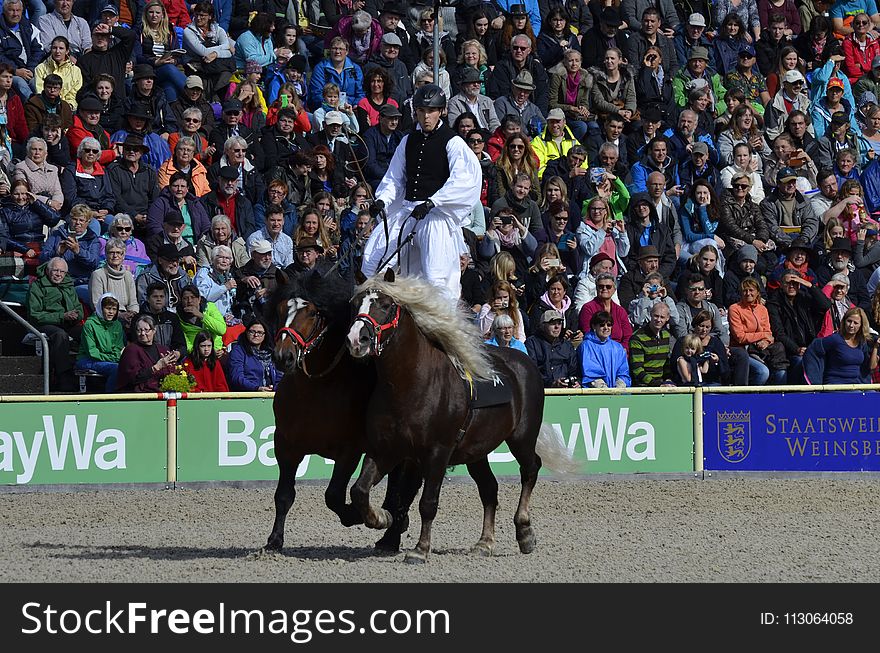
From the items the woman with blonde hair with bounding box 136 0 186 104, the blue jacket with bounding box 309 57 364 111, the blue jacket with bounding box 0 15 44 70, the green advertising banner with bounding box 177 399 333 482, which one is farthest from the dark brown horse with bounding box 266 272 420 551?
the blue jacket with bounding box 309 57 364 111

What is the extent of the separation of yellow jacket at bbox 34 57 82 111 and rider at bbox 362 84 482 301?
6.92 m

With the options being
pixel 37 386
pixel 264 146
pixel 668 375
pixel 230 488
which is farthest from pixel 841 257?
pixel 37 386

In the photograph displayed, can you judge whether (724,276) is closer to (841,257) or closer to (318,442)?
(841,257)

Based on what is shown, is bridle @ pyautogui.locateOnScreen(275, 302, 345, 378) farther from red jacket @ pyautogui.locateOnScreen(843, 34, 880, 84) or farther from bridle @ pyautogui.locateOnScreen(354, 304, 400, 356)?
red jacket @ pyautogui.locateOnScreen(843, 34, 880, 84)

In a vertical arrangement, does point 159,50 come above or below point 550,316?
above

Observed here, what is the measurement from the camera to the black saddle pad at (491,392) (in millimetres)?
10281

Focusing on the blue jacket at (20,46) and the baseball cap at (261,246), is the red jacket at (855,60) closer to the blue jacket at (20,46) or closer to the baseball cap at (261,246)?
the baseball cap at (261,246)

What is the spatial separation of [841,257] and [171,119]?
7585mm

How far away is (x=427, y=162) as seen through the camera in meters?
10.8

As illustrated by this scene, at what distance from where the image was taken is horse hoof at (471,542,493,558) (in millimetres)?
10656

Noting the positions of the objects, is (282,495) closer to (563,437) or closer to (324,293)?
(324,293)

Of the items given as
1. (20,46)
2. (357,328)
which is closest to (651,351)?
(357,328)

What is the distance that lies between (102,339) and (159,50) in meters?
4.31

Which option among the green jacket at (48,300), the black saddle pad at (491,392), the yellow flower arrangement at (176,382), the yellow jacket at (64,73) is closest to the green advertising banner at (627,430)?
the yellow flower arrangement at (176,382)
